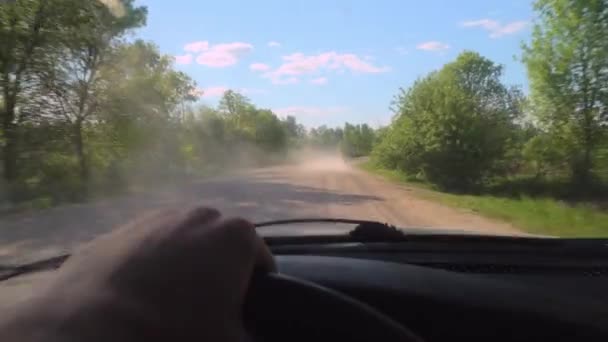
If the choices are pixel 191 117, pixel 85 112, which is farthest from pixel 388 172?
pixel 85 112

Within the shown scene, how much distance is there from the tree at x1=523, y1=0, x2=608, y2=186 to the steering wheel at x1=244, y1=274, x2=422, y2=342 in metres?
9.77

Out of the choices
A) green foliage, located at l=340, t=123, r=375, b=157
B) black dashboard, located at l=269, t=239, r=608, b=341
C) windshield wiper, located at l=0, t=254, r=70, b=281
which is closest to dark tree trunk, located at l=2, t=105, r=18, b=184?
windshield wiper, located at l=0, t=254, r=70, b=281

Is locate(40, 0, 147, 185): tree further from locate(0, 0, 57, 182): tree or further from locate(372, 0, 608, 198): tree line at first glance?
locate(372, 0, 608, 198): tree line

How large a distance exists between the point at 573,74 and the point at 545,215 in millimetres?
2819

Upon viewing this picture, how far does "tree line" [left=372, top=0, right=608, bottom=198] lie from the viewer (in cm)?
967

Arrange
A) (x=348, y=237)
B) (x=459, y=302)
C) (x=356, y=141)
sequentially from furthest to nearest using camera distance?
(x=356, y=141) → (x=348, y=237) → (x=459, y=302)

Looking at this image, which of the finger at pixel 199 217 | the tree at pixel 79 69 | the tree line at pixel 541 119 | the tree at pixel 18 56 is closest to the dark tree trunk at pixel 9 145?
the tree at pixel 18 56

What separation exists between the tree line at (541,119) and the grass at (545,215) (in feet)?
2.85

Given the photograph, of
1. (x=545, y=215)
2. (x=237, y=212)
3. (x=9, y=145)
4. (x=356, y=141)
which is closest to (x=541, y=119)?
(x=545, y=215)

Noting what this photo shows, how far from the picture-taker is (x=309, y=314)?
3.72 ft

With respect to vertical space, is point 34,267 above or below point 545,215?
above

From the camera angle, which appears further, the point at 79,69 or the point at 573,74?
the point at 79,69

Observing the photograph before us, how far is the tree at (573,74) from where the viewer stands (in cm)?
943

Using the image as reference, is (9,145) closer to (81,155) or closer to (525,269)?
(81,155)
